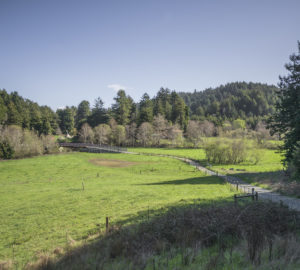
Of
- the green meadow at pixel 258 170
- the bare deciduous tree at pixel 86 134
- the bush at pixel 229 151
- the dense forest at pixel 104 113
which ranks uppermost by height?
the dense forest at pixel 104 113

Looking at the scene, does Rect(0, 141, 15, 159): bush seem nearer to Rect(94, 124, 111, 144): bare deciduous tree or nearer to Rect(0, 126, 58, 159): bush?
Rect(0, 126, 58, 159): bush

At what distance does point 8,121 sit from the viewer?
7962cm

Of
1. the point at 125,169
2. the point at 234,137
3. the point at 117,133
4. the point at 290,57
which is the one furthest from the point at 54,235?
the point at 117,133

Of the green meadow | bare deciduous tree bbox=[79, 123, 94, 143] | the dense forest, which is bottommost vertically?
the green meadow

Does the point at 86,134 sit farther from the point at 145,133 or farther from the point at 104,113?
the point at 145,133

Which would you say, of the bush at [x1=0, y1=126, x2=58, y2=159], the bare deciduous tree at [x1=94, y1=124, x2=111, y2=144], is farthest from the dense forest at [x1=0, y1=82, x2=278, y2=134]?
the bush at [x1=0, y1=126, x2=58, y2=159]

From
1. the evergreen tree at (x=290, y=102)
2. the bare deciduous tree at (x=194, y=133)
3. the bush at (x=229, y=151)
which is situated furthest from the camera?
the bare deciduous tree at (x=194, y=133)

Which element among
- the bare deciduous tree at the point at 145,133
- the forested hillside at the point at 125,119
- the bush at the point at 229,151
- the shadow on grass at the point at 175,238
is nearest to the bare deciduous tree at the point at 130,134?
the forested hillside at the point at 125,119

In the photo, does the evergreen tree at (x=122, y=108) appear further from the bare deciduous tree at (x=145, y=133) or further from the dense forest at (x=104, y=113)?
the bare deciduous tree at (x=145, y=133)

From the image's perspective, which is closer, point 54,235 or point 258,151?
point 54,235

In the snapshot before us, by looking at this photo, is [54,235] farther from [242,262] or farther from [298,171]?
[298,171]

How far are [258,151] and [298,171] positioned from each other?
38769mm

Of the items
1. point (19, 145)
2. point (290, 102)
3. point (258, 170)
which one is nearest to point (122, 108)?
point (19, 145)

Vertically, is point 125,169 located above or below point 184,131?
below
